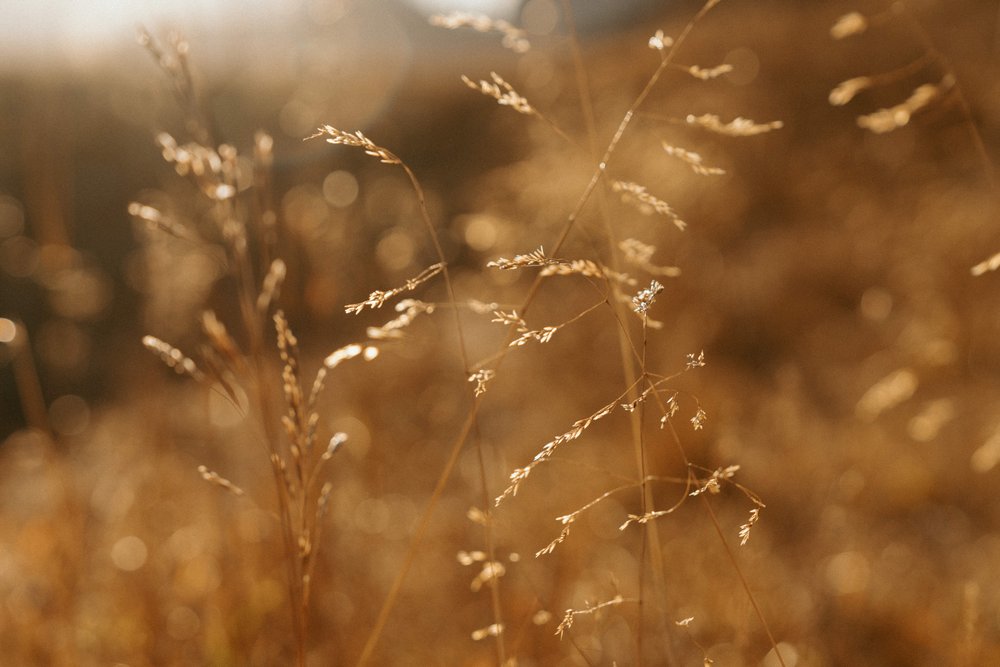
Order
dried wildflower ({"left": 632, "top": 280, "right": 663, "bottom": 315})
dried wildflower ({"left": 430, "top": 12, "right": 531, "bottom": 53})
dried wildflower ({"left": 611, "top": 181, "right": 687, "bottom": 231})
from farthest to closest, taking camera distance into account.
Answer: dried wildflower ({"left": 430, "top": 12, "right": 531, "bottom": 53}) → dried wildflower ({"left": 611, "top": 181, "right": 687, "bottom": 231}) → dried wildflower ({"left": 632, "top": 280, "right": 663, "bottom": 315})

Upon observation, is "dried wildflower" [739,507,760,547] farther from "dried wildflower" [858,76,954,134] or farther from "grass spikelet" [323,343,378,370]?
"dried wildflower" [858,76,954,134]

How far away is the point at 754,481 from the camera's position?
222 cm

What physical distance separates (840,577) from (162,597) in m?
1.66

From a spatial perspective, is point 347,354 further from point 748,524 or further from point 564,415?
point 564,415

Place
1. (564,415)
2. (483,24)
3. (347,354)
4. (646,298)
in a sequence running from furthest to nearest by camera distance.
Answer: (564,415), (483,24), (347,354), (646,298)

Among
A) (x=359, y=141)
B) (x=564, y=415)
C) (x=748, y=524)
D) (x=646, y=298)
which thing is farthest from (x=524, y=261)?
(x=564, y=415)

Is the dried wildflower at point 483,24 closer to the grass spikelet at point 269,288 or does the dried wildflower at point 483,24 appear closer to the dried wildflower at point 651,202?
→ the dried wildflower at point 651,202

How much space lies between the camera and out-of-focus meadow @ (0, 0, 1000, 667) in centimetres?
102

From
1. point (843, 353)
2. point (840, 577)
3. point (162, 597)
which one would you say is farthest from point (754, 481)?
point (162, 597)

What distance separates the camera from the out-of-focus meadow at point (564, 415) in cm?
102

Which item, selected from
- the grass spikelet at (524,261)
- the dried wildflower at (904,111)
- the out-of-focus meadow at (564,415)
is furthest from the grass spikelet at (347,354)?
the dried wildflower at (904,111)

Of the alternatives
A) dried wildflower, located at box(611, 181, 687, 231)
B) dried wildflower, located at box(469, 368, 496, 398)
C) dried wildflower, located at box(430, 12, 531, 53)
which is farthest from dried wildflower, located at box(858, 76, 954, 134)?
dried wildflower, located at box(469, 368, 496, 398)

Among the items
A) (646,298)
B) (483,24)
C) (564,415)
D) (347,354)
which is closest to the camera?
(646,298)

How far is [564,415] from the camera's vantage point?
9.41 feet
